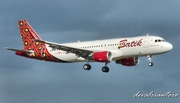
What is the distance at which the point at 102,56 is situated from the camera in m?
84.8

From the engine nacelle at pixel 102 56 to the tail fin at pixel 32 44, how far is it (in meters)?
10.9

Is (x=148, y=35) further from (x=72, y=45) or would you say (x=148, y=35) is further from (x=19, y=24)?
(x=19, y=24)

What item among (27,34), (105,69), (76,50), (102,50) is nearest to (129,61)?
(105,69)

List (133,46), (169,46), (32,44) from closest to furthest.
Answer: (169,46), (133,46), (32,44)

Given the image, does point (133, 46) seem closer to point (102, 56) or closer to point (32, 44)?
point (102, 56)

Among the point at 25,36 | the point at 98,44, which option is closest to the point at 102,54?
the point at 98,44

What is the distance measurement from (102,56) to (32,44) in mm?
17389

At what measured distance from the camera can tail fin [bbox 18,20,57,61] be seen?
94.5 m

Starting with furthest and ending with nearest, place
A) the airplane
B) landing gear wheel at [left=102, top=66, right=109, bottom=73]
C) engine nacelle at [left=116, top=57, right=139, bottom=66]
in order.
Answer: engine nacelle at [left=116, top=57, right=139, bottom=66] → landing gear wheel at [left=102, top=66, right=109, bottom=73] → the airplane

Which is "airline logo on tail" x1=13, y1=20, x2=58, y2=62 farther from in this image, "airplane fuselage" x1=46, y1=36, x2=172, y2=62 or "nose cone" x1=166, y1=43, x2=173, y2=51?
"nose cone" x1=166, y1=43, x2=173, y2=51

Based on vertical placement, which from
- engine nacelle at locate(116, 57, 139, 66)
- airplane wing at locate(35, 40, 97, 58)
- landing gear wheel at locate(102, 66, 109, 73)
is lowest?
landing gear wheel at locate(102, 66, 109, 73)

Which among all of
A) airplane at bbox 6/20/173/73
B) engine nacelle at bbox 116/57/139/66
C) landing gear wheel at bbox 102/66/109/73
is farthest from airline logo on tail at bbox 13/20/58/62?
engine nacelle at bbox 116/57/139/66

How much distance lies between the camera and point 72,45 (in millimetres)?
92188

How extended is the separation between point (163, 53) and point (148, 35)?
4.06m
